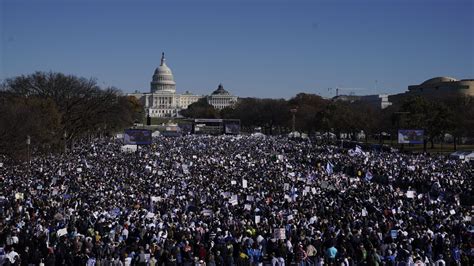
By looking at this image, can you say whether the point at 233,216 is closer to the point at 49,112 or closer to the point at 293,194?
the point at 293,194

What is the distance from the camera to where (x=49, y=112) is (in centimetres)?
5456

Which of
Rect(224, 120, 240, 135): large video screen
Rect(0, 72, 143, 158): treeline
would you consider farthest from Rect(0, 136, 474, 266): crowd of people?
Rect(224, 120, 240, 135): large video screen

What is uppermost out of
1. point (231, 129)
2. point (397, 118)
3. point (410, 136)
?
point (397, 118)

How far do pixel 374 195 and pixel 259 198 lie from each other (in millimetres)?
4753

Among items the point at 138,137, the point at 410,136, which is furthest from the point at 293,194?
the point at 138,137

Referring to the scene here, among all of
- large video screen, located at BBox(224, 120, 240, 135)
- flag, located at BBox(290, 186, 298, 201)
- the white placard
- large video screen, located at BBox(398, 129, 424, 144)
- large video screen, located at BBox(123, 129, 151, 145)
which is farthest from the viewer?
large video screen, located at BBox(224, 120, 240, 135)

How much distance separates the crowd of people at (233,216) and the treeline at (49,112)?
3557 mm

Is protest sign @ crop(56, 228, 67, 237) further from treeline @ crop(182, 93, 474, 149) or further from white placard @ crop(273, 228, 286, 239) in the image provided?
treeline @ crop(182, 93, 474, 149)

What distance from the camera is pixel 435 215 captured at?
20672mm

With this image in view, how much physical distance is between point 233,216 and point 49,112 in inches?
1455

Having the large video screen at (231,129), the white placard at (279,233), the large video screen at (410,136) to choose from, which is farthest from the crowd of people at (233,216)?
the large video screen at (231,129)

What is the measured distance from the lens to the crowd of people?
15.5 m

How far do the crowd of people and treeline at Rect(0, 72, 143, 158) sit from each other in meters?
3.56

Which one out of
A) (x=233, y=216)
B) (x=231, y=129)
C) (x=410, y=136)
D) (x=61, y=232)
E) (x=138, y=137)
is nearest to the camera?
(x=61, y=232)
